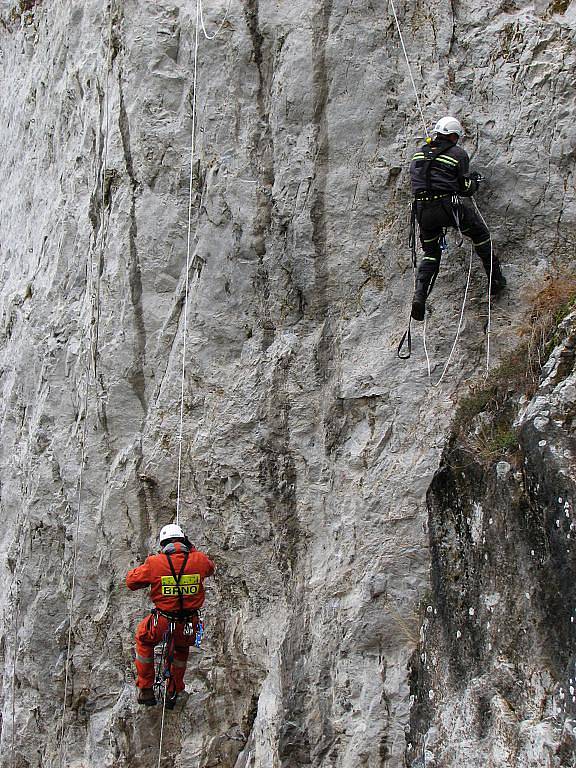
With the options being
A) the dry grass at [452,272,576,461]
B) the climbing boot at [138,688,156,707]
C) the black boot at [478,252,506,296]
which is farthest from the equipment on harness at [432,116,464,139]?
the climbing boot at [138,688,156,707]

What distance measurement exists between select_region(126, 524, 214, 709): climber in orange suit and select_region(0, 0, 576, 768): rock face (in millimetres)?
1052

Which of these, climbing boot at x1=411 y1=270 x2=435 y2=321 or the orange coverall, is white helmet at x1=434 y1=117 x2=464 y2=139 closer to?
climbing boot at x1=411 y1=270 x2=435 y2=321

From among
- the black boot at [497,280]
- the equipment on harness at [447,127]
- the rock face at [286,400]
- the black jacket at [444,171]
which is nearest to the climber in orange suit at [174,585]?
the rock face at [286,400]

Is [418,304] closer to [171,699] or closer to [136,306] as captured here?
[136,306]

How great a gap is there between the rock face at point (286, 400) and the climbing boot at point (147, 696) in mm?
682

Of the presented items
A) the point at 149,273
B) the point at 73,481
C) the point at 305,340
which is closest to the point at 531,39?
the point at 305,340

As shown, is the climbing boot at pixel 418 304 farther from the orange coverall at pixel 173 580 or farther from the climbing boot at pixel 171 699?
the climbing boot at pixel 171 699

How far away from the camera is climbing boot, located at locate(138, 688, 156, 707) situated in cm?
986

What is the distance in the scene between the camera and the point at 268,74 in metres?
10.8

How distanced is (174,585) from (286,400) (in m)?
2.53

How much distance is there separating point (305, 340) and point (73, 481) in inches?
165

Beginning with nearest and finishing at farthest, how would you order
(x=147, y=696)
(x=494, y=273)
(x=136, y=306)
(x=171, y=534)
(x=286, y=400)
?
1. (x=494, y=273)
2. (x=171, y=534)
3. (x=147, y=696)
4. (x=286, y=400)
5. (x=136, y=306)

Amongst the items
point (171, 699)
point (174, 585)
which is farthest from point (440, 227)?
point (171, 699)

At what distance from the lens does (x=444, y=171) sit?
28.5 ft
